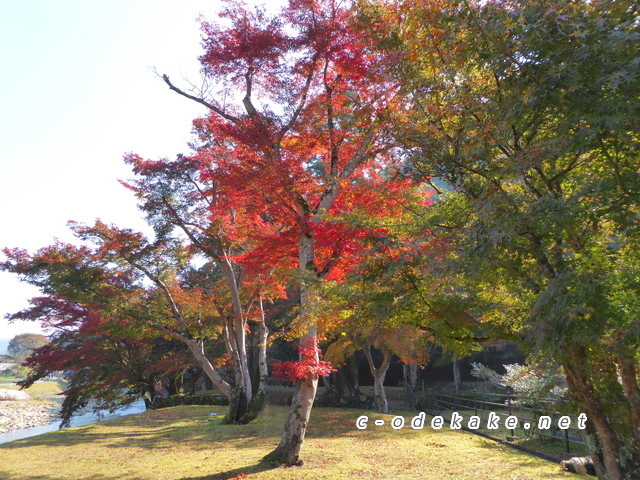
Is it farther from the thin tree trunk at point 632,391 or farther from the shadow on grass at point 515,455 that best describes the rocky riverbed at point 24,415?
the thin tree trunk at point 632,391

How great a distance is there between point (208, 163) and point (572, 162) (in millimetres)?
11308

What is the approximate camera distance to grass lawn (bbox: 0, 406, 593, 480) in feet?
24.4

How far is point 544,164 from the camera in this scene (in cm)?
494

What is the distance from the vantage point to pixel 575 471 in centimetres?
739

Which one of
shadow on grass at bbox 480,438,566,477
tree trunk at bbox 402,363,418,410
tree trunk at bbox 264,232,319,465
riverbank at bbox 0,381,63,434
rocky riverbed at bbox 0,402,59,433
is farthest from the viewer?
riverbank at bbox 0,381,63,434

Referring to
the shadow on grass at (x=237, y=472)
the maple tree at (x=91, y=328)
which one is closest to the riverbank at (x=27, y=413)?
the maple tree at (x=91, y=328)

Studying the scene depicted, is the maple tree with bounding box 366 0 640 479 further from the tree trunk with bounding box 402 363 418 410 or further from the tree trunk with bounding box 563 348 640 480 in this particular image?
the tree trunk with bounding box 402 363 418 410

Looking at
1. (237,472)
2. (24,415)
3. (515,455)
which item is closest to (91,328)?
(237,472)

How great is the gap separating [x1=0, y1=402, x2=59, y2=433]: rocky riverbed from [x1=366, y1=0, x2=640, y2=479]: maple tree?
28.1 meters

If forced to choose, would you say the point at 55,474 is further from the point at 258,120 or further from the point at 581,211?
the point at 581,211

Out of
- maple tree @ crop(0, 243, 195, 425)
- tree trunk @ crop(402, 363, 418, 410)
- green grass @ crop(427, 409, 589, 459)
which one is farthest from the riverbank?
green grass @ crop(427, 409, 589, 459)

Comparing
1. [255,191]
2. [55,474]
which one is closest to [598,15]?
[255,191]

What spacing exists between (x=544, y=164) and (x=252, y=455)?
24.8 feet

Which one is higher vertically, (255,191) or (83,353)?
(255,191)
